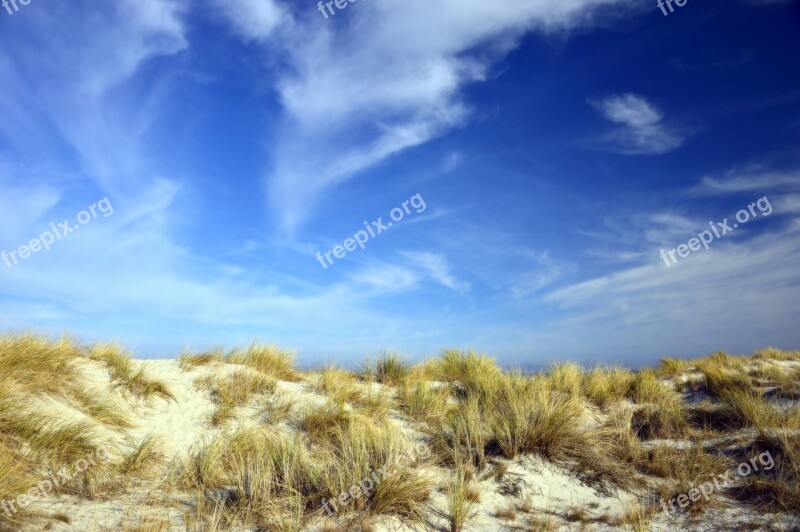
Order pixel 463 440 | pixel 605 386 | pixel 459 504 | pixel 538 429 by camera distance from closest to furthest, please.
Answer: pixel 459 504, pixel 538 429, pixel 463 440, pixel 605 386

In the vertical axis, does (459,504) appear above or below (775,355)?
below

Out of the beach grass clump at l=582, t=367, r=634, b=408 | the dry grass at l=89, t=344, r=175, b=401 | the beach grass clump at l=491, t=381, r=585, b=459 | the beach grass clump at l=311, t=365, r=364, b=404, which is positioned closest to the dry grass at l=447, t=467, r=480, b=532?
the beach grass clump at l=491, t=381, r=585, b=459

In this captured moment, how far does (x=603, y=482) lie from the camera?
20.3ft

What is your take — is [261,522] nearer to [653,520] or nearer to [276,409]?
[276,409]

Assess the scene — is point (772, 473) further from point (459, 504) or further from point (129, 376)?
point (129, 376)

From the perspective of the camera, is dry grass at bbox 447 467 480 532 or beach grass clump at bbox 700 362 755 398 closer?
dry grass at bbox 447 467 480 532

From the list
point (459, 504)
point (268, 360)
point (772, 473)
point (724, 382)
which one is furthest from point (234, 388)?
point (724, 382)

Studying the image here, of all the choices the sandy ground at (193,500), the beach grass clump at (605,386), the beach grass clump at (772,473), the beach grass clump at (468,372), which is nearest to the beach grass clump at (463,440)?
the sandy ground at (193,500)

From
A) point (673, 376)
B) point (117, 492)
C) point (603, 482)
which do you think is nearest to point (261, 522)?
point (117, 492)

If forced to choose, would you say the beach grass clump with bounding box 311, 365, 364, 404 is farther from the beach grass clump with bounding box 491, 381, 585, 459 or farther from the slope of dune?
the beach grass clump with bounding box 491, 381, 585, 459

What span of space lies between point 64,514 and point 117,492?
2.24ft

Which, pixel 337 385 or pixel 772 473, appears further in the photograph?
pixel 337 385

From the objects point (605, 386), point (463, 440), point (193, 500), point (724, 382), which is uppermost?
point (605, 386)

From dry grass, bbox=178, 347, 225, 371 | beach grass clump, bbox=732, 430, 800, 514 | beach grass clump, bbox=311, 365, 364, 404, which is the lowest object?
beach grass clump, bbox=732, 430, 800, 514
